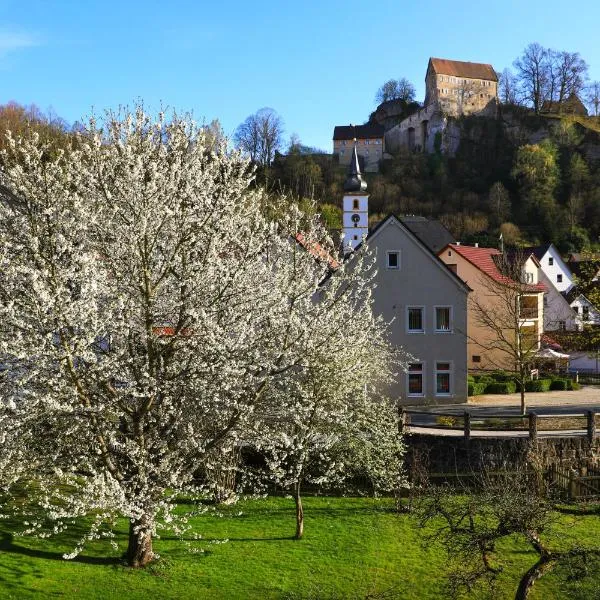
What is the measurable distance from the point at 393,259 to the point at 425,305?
2.48 meters

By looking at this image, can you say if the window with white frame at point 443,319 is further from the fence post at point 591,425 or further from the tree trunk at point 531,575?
the tree trunk at point 531,575

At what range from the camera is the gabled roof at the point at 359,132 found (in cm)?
11456

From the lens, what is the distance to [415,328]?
2944 centimetres

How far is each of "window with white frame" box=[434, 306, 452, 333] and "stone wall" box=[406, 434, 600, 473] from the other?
31.8ft

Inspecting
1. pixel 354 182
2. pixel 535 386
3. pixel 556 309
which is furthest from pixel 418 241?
pixel 556 309

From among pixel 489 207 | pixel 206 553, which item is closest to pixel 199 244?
pixel 206 553

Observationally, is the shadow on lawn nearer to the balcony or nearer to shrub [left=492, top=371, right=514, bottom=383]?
the balcony

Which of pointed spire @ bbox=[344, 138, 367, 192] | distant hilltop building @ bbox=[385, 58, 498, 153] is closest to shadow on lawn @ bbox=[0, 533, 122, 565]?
pointed spire @ bbox=[344, 138, 367, 192]

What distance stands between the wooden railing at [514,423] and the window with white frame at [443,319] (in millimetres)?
5749

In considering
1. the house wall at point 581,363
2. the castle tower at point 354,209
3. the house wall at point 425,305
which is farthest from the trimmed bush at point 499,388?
the castle tower at point 354,209

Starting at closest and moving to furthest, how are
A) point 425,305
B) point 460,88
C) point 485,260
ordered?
point 425,305, point 485,260, point 460,88

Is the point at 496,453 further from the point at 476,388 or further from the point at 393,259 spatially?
the point at 476,388

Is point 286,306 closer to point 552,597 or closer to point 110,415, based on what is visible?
point 110,415

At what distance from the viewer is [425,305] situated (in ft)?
96.3
